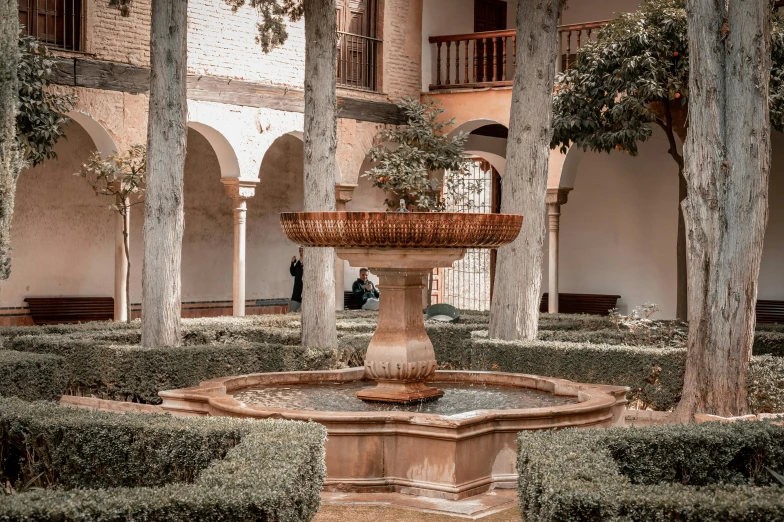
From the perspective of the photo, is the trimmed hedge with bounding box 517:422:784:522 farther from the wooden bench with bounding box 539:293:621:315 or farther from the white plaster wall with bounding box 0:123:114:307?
the wooden bench with bounding box 539:293:621:315

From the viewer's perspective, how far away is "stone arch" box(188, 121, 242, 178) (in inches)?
618

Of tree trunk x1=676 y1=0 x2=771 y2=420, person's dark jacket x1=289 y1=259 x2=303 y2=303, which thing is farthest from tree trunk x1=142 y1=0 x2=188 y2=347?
person's dark jacket x1=289 y1=259 x2=303 y2=303

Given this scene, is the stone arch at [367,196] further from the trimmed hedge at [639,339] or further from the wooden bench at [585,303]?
the trimmed hedge at [639,339]

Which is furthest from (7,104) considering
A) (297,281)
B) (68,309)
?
(297,281)

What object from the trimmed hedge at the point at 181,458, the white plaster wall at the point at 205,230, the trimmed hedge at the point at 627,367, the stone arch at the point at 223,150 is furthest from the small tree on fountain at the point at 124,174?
the trimmed hedge at the point at 181,458

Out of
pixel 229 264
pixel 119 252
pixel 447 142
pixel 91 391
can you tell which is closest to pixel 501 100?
pixel 447 142

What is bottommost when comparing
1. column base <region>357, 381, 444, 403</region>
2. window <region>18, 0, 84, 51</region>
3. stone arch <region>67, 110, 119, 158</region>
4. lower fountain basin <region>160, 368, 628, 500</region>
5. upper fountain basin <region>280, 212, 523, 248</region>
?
lower fountain basin <region>160, 368, 628, 500</region>

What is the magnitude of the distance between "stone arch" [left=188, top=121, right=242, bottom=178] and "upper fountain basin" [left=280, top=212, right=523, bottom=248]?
371 inches

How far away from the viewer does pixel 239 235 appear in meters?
15.7

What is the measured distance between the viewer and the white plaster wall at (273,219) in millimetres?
19516

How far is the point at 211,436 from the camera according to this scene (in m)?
5.08

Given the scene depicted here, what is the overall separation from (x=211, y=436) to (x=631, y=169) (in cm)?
1505

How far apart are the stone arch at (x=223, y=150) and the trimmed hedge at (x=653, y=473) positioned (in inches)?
448

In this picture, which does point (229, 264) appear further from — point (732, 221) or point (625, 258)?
point (732, 221)
